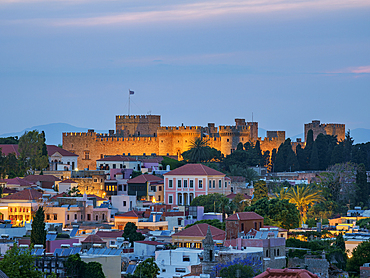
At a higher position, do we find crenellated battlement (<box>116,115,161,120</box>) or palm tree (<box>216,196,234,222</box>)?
crenellated battlement (<box>116,115,161,120</box>)

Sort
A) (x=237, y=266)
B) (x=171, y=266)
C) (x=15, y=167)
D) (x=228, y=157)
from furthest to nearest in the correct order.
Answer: (x=228, y=157), (x=15, y=167), (x=171, y=266), (x=237, y=266)

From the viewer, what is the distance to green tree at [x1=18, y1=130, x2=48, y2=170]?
191 feet

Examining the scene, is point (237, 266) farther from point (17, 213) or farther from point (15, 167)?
point (15, 167)

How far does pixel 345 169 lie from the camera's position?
62969 millimetres

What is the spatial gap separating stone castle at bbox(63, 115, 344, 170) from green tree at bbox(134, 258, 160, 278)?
139ft

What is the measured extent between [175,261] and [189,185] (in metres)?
29.1

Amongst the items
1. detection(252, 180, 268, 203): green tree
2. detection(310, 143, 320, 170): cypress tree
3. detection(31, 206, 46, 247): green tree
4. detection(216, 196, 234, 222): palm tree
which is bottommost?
detection(31, 206, 46, 247): green tree

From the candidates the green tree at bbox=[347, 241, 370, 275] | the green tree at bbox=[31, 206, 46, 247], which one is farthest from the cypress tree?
the green tree at bbox=[31, 206, 46, 247]

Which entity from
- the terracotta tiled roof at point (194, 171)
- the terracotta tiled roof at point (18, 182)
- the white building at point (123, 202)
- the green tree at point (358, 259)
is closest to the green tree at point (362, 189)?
the terracotta tiled roof at point (194, 171)

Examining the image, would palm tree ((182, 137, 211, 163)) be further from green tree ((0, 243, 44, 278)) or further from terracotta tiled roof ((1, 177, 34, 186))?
green tree ((0, 243, 44, 278))

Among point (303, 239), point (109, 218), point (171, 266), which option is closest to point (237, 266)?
point (171, 266)

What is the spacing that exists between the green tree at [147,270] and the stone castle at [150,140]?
139 ft

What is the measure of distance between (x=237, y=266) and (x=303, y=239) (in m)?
14.3

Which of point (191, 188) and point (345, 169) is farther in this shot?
point (345, 169)
